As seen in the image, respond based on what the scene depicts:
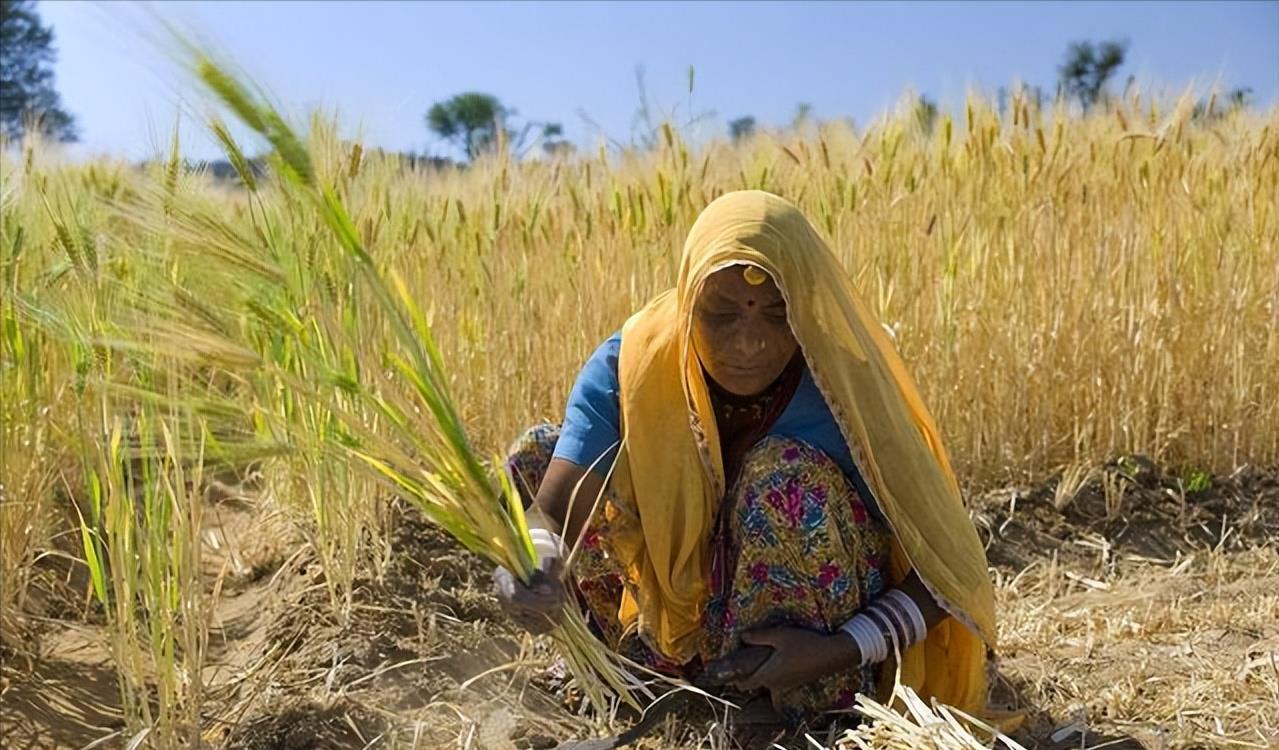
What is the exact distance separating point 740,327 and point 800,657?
1.63ft

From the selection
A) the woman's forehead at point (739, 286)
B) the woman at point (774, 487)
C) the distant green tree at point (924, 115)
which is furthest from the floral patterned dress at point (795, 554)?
the distant green tree at point (924, 115)

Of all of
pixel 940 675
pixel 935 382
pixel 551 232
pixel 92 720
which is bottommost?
pixel 92 720

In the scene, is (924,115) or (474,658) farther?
(924,115)

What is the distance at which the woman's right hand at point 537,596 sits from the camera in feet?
4.75

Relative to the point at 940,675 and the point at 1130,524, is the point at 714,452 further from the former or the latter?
the point at 1130,524

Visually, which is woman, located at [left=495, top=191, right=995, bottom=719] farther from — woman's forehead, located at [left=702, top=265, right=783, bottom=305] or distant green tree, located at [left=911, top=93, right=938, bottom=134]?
distant green tree, located at [left=911, top=93, right=938, bottom=134]

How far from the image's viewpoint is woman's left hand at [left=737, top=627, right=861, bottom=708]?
5.79ft

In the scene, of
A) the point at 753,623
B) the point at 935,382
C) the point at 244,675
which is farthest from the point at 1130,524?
the point at 244,675

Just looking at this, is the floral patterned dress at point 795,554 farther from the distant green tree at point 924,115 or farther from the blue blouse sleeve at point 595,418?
the distant green tree at point 924,115

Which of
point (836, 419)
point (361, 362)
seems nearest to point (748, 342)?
point (836, 419)

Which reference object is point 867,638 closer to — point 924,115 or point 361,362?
point 361,362

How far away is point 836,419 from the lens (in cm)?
179

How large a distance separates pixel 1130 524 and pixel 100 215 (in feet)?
8.34

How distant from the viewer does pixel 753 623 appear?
184cm
